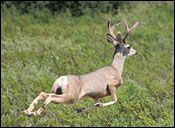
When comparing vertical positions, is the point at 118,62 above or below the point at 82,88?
above

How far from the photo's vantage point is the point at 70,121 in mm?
15641

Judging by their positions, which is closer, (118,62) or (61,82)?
(61,82)

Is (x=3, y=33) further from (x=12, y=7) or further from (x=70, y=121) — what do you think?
(x=70, y=121)

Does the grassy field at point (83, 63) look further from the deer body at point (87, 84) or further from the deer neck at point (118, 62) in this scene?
the deer body at point (87, 84)

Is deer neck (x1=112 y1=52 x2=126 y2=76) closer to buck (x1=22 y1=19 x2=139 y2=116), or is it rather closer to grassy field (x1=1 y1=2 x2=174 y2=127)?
buck (x1=22 y1=19 x2=139 y2=116)

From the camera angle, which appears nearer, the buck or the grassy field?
the buck

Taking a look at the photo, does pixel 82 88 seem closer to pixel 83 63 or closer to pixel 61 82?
pixel 61 82

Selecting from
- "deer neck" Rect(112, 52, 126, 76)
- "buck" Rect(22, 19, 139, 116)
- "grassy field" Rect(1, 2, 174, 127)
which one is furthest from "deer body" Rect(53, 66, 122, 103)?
"grassy field" Rect(1, 2, 174, 127)

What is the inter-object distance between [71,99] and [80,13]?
2132cm

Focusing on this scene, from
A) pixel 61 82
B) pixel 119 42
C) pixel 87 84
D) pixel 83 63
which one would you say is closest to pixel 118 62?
pixel 119 42

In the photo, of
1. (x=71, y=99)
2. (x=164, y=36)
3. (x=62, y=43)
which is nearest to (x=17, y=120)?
(x=62, y=43)

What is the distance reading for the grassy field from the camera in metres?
15.9

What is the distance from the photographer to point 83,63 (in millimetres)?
20188

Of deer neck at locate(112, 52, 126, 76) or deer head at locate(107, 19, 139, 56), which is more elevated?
deer head at locate(107, 19, 139, 56)
